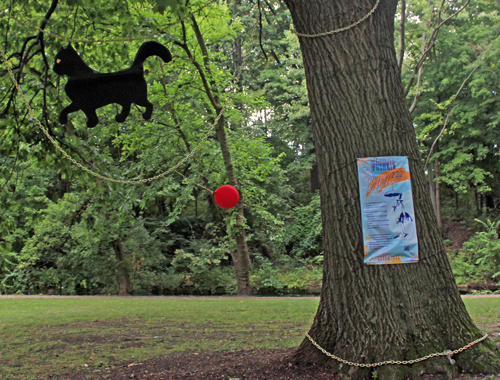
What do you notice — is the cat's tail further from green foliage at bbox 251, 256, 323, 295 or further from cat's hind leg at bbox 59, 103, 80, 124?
green foliage at bbox 251, 256, 323, 295

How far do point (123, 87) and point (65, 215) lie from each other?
41.0 feet

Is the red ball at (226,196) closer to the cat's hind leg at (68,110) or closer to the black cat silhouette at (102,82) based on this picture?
the black cat silhouette at (102,82)

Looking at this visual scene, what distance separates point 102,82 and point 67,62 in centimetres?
36

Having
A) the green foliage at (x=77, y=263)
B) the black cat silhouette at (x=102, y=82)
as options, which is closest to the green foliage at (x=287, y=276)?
the green foliage at (x=77, y=263)

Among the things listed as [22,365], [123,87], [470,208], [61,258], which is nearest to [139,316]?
[22,365]

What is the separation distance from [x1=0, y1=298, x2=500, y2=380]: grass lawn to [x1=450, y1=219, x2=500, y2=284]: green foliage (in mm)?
9860

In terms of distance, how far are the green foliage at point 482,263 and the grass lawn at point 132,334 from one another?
986 centimetres

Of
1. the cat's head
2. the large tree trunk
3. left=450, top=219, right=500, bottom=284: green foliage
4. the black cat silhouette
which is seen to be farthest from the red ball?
left=450, top=219, right=500, bottom=284: green foliage

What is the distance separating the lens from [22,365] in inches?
177

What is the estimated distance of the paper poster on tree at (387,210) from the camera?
3.78 meters

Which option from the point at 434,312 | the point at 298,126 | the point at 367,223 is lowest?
the point at 434,312

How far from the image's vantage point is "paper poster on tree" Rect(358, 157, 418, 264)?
3.78m

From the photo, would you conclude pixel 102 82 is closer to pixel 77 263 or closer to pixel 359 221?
pixel 359 221

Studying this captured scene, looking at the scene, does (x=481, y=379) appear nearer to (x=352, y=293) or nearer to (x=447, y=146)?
(x=352, y=293)
